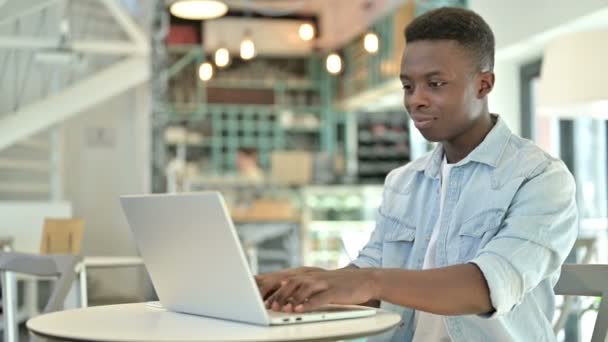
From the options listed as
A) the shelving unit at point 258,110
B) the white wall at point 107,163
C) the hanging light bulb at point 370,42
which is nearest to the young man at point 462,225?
the hanging light bulb at point 370,42

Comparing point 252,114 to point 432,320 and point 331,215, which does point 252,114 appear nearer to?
point 331,215

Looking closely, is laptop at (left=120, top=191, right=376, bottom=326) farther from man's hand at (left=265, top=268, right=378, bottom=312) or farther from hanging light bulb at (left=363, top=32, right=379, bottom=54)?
hanging light bulb at (left=363, top=32, right=379, bottom=54)

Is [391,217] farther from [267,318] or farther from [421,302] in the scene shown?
[267,318]

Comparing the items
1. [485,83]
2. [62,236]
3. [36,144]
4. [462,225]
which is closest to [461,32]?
[485,83]

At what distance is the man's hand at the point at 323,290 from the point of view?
1430 mm

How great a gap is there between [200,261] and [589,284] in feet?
2.67

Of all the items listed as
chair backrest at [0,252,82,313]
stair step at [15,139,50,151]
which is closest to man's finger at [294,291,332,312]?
chair backrest at [0,252,82,313]

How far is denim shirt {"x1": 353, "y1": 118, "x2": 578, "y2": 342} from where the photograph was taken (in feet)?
5.32

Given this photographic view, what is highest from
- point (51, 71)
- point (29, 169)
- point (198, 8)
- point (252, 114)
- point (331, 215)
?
point (198, 8)

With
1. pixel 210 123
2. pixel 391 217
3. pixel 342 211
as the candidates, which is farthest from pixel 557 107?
pixel 210 123

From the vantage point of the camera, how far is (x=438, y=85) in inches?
68.5

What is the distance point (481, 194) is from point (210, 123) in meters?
11.5

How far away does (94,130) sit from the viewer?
1166cm

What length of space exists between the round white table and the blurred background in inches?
68.5
